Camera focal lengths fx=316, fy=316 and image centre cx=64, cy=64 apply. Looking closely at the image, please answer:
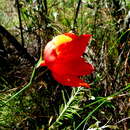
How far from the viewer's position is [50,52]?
0.84 meters

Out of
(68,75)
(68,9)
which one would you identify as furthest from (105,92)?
(68,9)

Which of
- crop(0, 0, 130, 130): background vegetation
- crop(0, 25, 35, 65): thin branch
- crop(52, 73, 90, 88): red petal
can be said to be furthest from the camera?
crop(0, 25, 35, 65): thin branch

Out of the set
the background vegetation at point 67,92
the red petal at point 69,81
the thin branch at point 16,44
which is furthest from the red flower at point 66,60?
the thin branch at point 16,44

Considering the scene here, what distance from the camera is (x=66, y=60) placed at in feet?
2.74

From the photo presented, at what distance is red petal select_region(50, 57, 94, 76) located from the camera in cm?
82

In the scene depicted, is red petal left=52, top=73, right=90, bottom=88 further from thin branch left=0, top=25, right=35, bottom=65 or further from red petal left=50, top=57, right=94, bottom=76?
thin branch left=0, top=25, right=35, bottom=65

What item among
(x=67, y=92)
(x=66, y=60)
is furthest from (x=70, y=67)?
(x=67, y=92)

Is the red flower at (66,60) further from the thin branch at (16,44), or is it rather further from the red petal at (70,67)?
the thin branch at (16,44)

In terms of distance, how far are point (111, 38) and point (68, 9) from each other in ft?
3.35

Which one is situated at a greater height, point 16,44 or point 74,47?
point 74,47

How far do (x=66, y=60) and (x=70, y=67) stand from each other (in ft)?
0.07

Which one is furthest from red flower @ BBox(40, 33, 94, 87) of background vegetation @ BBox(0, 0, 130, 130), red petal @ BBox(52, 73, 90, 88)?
background vegetation @ BBox(0, 0, 130, 130)

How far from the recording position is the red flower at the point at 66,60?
82 centimetres

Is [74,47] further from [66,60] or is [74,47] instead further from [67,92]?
[67,92]
